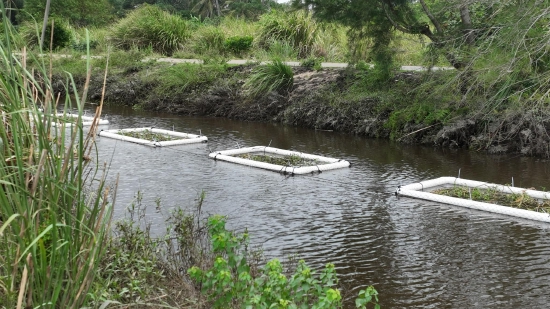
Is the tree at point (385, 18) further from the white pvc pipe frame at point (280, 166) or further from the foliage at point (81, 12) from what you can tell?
the foliage at point (81, 12)

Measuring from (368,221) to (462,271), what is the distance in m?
1.79

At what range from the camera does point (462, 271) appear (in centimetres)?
618

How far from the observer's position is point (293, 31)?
21.6 metres

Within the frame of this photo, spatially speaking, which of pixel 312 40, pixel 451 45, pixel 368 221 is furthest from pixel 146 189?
pixel 312 40

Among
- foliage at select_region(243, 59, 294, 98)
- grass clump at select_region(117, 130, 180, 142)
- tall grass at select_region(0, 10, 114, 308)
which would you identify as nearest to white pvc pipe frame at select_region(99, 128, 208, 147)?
grass clump at select_region(117, 130, 180, 142)

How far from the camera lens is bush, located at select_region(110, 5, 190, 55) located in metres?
24.9

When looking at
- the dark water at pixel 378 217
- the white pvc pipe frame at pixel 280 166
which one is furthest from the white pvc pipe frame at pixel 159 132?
the white pvc pipe frame at pixel 280 166

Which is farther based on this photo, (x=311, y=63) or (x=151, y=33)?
(x=151, y=33)

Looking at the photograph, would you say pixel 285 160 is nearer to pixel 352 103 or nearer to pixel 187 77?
pixel 352 103

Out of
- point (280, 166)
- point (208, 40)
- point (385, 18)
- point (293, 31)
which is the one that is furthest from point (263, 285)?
point (208, 40)

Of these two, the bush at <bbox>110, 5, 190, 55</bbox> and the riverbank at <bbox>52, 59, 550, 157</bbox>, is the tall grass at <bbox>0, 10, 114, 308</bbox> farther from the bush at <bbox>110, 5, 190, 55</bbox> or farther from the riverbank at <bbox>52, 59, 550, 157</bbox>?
the bush at <bbox>110, 5, 190, 55</bbox>

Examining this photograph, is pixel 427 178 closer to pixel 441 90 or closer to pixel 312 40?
pixel 441 90

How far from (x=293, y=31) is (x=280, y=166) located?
38.6 feet

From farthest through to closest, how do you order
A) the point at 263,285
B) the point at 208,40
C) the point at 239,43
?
the point at 208,40 < the point at 239,43 < the point at 263,285
